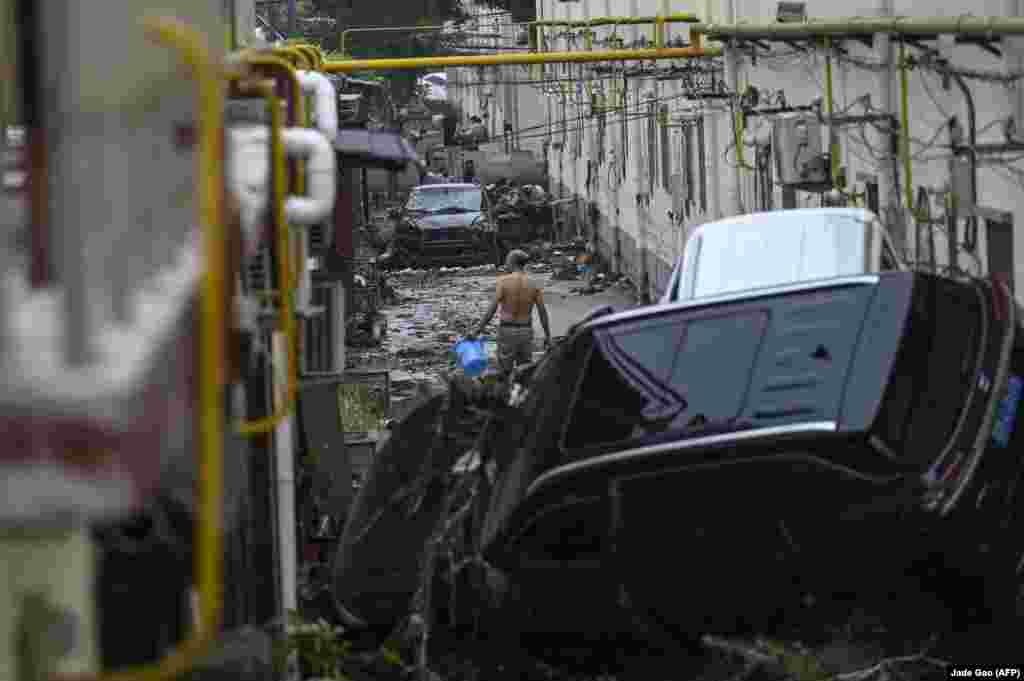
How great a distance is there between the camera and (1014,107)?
36.5ft

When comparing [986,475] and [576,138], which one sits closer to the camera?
[986,475]

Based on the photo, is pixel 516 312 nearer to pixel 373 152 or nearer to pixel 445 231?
pixel 373 152

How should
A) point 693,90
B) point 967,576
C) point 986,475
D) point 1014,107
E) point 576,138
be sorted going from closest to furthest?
point 967,576
point 986,475
point 1014,107
point 693,90
point 576,138

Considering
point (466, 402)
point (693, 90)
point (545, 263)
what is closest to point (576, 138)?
point (545, 263)

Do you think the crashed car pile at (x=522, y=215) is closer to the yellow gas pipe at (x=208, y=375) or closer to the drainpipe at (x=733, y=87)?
the drainpipe at (x=733, y=87)

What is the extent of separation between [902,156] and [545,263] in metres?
18.9

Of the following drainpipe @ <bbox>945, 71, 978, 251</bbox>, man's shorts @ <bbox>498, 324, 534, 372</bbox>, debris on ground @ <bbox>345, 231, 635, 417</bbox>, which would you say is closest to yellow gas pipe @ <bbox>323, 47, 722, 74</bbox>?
debris on ground @ <bbox>345, 231, 635, 417</bbox>

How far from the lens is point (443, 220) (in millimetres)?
32062

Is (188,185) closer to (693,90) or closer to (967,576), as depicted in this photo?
(967,576)

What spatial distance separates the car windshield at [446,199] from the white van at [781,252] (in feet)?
67.1

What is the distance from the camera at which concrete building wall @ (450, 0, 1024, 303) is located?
12219 mm

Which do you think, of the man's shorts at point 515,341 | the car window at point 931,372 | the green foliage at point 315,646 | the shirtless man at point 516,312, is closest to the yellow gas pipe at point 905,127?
the shirtless man at point 516,312

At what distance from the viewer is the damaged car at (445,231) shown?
3192 cm

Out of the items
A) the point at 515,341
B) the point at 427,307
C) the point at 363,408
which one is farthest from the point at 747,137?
the point at 427,307
